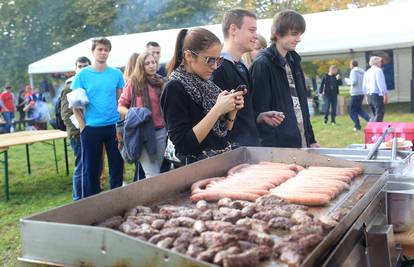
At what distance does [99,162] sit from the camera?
5.64m

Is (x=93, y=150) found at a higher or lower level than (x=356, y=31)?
lower

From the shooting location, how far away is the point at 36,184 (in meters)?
8.20

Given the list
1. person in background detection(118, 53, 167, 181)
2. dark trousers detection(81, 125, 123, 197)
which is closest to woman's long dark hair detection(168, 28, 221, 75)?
person in background detection(118, 53, 167, 181)

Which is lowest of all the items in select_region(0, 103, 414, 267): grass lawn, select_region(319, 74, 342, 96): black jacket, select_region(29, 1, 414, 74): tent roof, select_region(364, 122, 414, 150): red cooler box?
select_region(0, 103, 414, 267): grass lawn

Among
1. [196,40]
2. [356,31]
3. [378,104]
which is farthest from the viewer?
[356,31]

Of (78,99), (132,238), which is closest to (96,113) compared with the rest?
(78,99)

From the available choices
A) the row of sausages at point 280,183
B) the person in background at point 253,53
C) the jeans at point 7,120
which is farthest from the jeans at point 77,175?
the jeans at point 7,120

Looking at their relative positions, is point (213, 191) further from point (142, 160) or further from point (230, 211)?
point (142, 160)

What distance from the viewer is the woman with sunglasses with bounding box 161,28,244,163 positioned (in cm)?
282

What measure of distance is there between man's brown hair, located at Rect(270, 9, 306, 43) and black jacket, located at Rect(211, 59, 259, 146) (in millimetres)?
552

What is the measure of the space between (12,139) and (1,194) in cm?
88

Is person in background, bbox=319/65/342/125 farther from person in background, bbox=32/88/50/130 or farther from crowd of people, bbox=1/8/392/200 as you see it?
person in background, bbox=32/88/50/130

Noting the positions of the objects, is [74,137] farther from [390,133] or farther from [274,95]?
[390,133]

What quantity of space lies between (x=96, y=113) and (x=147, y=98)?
782 mm
